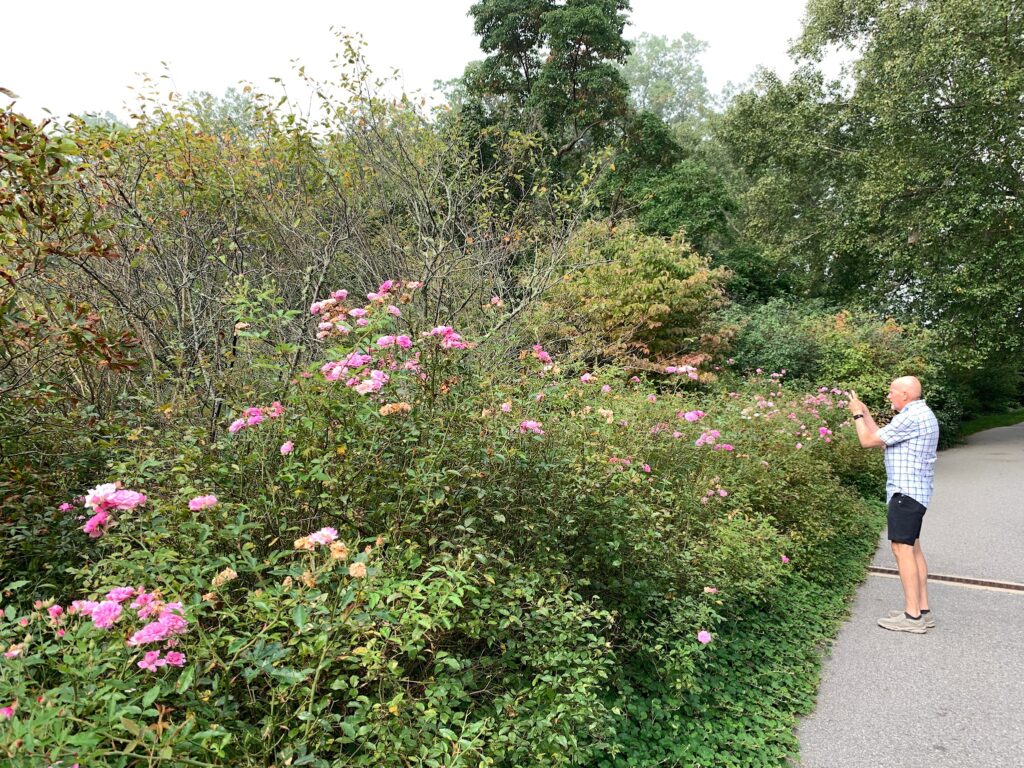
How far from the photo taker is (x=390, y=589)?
1821 millimetres

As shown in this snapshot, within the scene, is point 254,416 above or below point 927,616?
above

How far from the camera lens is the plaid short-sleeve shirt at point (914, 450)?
376 centimetres

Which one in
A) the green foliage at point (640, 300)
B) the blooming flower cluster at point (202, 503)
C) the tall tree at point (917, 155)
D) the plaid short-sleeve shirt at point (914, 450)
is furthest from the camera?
the tall tree at point (917, 155)

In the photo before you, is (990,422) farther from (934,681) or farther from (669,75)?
(669,75)

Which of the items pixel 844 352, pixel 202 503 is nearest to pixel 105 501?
pixel 202 503

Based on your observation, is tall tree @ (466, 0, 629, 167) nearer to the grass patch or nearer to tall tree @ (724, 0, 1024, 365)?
tall tree @ (724, 0, 1024, 365)

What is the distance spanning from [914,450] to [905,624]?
3.58 ft

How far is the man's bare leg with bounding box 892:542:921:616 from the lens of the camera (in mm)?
3838

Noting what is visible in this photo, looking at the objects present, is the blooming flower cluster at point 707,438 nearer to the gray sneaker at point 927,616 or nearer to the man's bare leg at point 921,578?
the man's bare leg at point 921,578

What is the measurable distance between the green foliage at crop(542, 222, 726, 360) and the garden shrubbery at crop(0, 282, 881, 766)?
527 cm

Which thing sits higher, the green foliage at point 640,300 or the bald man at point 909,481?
the green foliage at point 640,300

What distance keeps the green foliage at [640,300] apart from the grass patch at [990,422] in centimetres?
998


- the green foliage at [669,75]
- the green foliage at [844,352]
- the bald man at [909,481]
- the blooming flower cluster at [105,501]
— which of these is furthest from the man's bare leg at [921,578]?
the green foliage at [669,75]

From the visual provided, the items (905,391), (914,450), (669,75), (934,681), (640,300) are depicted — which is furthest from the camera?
(669,75)
